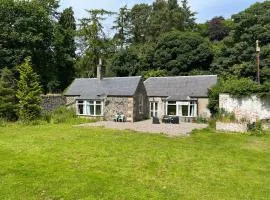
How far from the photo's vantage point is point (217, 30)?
64.5 meters

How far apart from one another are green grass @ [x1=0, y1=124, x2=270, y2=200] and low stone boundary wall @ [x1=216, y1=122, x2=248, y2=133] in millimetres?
3081

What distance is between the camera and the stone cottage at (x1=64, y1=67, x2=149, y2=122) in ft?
101

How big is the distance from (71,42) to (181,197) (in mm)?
45617

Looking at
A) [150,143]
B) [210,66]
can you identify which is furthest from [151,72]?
[150,143]

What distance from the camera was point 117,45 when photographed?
188 ft

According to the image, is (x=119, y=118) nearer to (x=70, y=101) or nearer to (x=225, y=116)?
(x=70, y=101)

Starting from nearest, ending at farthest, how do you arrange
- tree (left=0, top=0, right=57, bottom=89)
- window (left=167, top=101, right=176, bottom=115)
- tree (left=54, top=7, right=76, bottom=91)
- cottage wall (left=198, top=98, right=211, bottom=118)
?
cottage wall (left=198, top=98, right=211, bottom=118)
window (left=167, top=101, right=176, bottom=115)
tree (left=0, top=0, right=57, bottom=89)
tree (left=54, top=7, right=76, bottom=91)

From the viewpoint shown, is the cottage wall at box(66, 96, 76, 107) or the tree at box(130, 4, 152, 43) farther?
the tree at box(130, 4, 152, 43)

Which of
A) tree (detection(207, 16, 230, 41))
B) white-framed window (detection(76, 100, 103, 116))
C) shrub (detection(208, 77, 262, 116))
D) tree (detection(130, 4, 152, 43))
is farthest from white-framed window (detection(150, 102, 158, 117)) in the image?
tree (detection(207, 16, 230, 41))

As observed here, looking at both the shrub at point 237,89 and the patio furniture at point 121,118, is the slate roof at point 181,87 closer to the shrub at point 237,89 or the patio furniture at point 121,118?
the shrub at point 237,89

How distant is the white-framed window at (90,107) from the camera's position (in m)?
32.2

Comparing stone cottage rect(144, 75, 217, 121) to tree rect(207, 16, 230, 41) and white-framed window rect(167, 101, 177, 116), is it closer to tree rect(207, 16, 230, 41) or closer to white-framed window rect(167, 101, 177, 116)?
white-framed window rect(167, 101, 177, 116)

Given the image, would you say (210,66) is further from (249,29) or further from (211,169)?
(211,169)

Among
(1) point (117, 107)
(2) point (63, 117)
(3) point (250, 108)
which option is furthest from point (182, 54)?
(3) point (250, 108)
